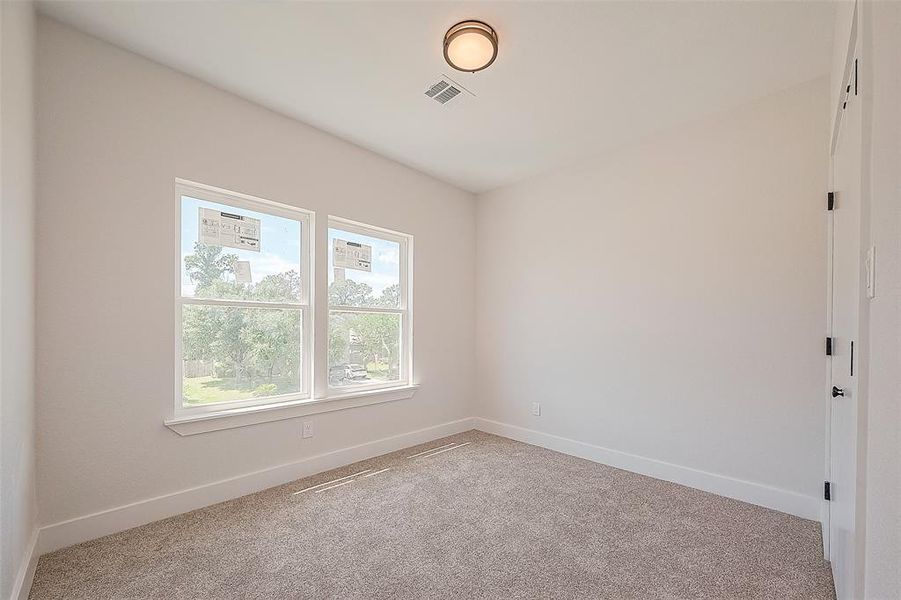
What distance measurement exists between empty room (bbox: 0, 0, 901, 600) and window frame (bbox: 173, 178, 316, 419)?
0.08 ft

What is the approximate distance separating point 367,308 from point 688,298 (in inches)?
103

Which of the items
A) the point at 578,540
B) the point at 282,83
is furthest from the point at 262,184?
the point at 578,540

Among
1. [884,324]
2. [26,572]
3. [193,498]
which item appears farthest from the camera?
[193,498]

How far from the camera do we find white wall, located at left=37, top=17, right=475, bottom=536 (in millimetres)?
2184

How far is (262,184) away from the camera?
3016 millimetres

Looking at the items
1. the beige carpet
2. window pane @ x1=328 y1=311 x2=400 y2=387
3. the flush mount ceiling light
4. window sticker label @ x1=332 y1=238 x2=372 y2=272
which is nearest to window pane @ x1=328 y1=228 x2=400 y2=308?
window sticker label @ x1=332 y1=238 x2=372 y2=272

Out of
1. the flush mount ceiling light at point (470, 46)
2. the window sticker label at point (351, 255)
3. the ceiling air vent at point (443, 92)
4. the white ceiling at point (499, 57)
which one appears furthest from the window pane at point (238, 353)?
the flush mount ceiling light at point (470, 46)

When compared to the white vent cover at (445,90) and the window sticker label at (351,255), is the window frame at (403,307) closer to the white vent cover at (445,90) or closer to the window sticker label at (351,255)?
the window sticker label at (351,255)

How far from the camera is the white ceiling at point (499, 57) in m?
2.10

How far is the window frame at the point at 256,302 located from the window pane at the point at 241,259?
34 mm

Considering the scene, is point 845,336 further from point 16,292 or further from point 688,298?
point 16,292

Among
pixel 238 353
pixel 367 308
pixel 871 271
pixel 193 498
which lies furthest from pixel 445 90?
pixel 193 498

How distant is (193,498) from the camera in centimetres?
262

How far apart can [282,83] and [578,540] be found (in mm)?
3261
